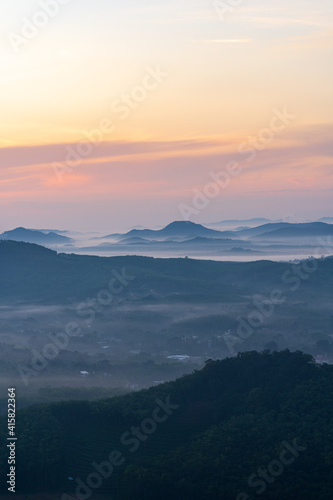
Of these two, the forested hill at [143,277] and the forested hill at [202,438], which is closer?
the forested hill at [202,438]

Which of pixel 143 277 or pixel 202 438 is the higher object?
pixel 143 277

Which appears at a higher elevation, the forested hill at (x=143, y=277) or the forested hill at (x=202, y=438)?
the forested hill at (x=143, y=277)

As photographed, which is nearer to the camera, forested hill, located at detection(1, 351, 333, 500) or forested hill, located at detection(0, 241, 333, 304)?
forested hill, located at detection(1, 351, 333, 500)

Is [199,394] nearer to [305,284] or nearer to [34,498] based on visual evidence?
[34,498]

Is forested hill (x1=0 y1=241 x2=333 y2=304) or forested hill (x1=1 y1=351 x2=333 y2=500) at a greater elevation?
forested hill (x1=0 y1=241 x2=333 y2=304)

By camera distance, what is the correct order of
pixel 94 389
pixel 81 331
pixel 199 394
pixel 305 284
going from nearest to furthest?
pixel 199 394, pixel 94 389, pixel 81 331, pixel 305 284

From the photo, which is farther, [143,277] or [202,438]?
[143,277]

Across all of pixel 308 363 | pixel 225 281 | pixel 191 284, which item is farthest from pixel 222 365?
pixel 225 281

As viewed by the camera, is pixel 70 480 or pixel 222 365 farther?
pixel 222 365
